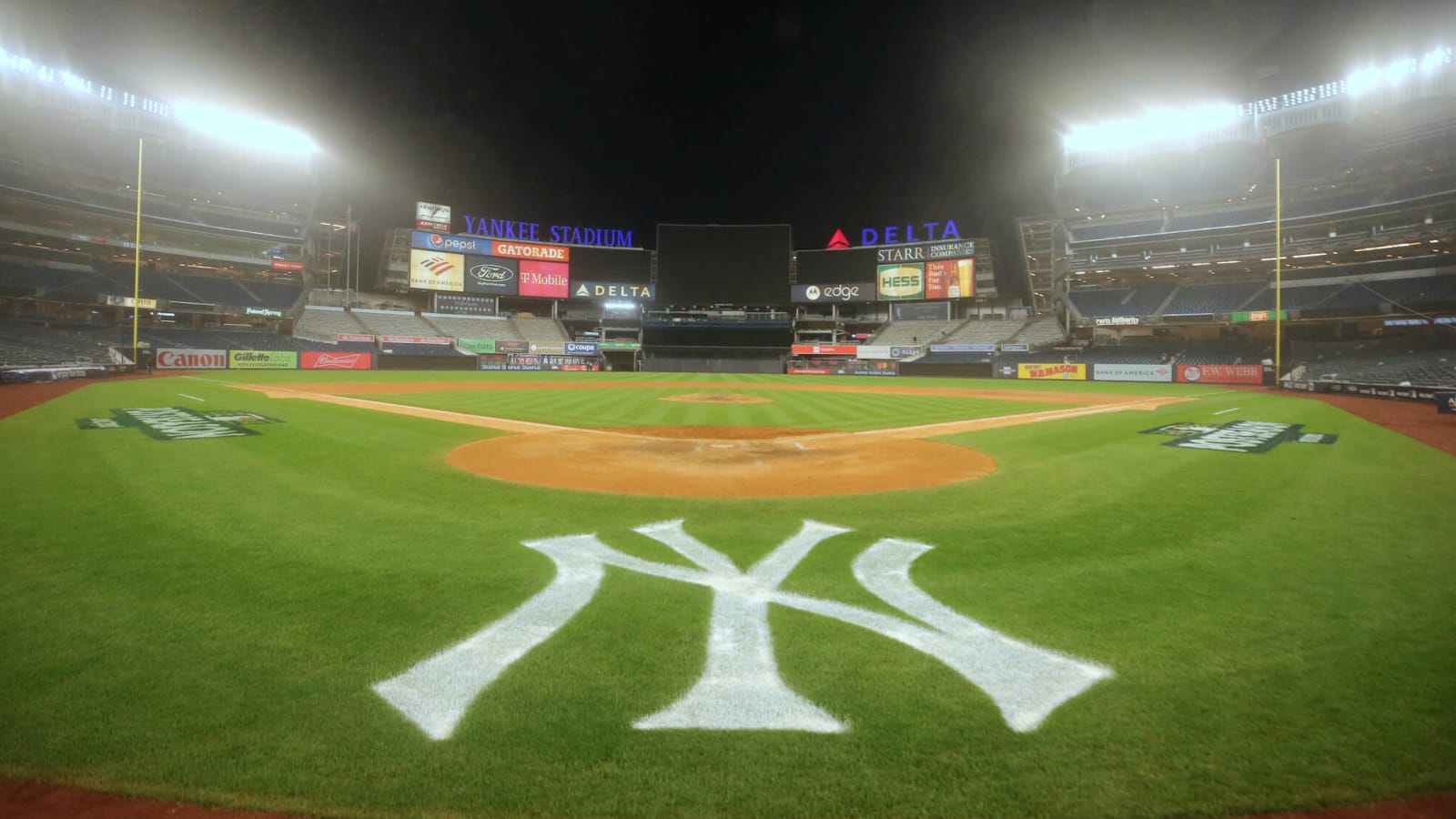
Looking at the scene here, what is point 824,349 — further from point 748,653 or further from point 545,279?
point 748,653

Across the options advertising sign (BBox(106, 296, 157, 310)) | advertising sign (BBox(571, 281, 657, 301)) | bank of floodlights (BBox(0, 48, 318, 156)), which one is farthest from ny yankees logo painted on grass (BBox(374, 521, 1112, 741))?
bank of floodlights (BBox(0, 48, 318, 156))

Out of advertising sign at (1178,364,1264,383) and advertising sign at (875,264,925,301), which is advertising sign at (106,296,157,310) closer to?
advertising sign at (875,264,925,301)

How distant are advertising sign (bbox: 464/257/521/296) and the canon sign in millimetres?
23356

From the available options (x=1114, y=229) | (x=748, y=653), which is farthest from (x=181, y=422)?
(x=1114, y=229)

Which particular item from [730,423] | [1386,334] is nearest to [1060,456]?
[730,423]

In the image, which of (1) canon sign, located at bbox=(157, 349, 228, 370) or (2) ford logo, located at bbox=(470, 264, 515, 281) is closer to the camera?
(1) canon sign, located at bbox=(157, 349, 228, 370)

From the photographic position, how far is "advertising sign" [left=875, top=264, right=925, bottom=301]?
205ft

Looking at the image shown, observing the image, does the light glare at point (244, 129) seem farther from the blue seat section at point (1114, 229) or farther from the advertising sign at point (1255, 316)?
the advertising sign at point (1255, 316)

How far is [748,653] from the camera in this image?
3393 mm

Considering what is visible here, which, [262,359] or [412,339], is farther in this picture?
[412,339]

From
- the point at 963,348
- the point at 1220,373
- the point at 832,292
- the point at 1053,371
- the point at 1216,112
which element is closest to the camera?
the point at 1220,373

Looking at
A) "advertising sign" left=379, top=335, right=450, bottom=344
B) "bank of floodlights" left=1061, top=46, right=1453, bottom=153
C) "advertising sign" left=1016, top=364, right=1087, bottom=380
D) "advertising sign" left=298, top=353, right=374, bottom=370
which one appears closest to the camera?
"bank of floodlights" left=1061, top=46, right=1453, bottom=153

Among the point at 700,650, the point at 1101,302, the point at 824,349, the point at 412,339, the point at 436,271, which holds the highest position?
the point at 436,271

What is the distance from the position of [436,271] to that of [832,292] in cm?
3950
